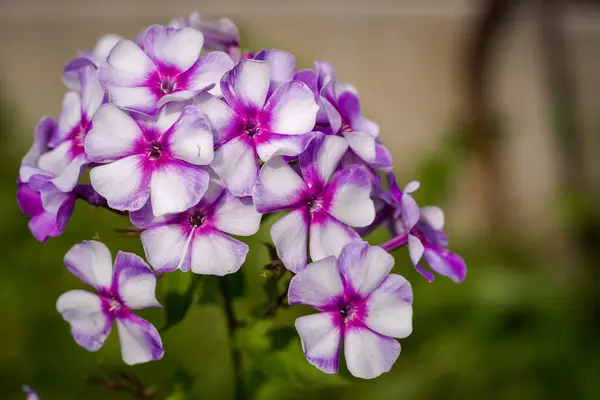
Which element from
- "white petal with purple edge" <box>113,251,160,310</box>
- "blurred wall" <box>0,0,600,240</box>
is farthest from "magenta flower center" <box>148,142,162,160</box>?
"blurred wall" <box>0,0,600,240</box>

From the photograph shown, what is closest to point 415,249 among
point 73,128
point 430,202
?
point 73,128

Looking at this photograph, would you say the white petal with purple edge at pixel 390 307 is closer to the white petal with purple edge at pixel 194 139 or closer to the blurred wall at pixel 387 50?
the white petal with purple edge at pixel 194 139

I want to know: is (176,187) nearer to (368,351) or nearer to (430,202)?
(368,351)

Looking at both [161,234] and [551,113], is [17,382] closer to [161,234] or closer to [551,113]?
[161,234]

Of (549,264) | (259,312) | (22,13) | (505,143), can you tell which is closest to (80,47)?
(22,13)

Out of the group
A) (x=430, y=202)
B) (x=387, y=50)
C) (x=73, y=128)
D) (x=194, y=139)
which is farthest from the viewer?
(x=387, y=50)

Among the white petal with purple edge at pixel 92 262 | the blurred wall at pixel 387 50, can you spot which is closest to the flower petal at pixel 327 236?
the white petal with purple edge at pixel 92 262
